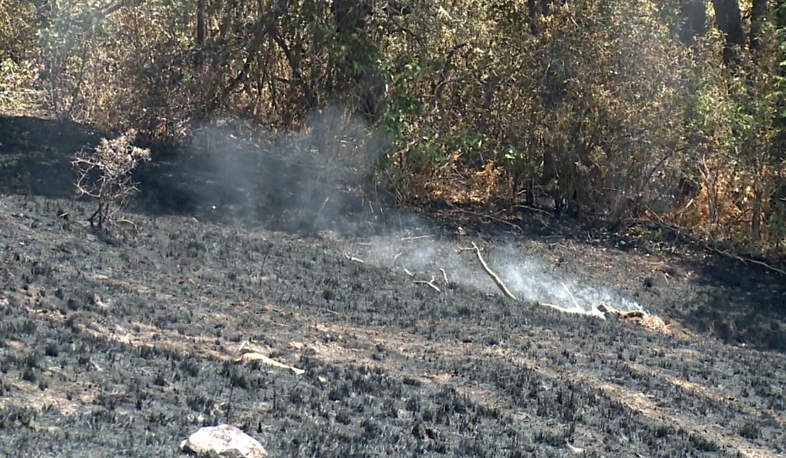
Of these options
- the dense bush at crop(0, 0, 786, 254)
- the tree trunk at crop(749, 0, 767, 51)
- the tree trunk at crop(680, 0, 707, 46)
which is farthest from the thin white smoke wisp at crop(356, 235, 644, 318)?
the tree trunk at crop(680, 0, 707, 46)

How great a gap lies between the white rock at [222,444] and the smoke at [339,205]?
6539 mm

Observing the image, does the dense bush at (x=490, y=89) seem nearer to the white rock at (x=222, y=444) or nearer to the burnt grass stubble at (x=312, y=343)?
the burnt grass stubble at (x=312, y=343)

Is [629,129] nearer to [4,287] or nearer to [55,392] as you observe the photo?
[4,287]

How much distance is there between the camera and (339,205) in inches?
536

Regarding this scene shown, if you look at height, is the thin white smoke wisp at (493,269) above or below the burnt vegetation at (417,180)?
below

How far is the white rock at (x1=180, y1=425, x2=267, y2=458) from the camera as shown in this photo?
4.79m

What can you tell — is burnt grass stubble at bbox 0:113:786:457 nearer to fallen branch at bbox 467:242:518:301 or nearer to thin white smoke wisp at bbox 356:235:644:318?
thin white smoke wisp at bbox 356:235:644:318

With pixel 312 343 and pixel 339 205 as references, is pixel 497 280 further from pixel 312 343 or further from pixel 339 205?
pixel 312 343

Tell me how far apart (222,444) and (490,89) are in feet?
34.6

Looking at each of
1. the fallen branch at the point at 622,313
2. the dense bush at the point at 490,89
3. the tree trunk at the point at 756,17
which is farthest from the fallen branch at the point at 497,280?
the tree trunk at the point at 756,17

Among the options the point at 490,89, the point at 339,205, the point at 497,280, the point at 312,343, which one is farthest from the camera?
the point at 490,89

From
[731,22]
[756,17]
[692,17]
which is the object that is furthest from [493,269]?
[692,17]

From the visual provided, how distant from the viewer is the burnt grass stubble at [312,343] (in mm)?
5582

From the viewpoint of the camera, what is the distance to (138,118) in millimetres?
13898
